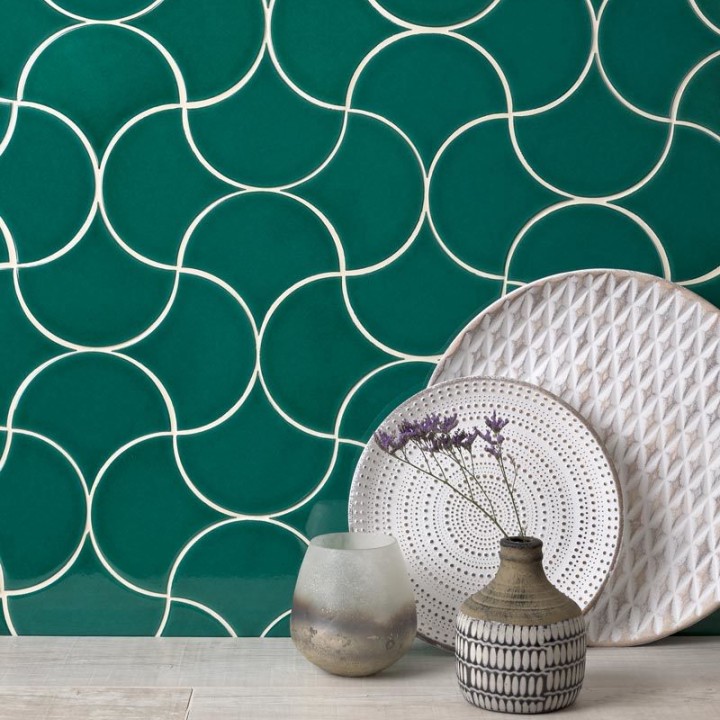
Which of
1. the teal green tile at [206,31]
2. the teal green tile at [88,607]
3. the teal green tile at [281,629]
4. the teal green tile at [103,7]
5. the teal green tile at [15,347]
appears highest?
the teal green tile at [103,7]

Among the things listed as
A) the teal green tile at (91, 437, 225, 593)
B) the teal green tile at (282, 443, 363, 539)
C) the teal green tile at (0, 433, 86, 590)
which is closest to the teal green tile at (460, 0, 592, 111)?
the teal green tile at (282, 443, 363, 539)

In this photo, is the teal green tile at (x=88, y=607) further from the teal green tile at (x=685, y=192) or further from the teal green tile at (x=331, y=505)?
the teal green tile at (x=685, y=192)

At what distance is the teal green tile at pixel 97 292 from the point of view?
1092mm

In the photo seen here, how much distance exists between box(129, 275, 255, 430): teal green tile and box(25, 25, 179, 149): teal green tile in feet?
0.69

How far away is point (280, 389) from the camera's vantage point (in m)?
1.10

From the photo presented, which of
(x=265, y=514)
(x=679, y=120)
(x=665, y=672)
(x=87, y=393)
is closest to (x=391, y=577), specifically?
(x=265, y=514)

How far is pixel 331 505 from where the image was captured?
111cm

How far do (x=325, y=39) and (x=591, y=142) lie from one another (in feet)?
1.09

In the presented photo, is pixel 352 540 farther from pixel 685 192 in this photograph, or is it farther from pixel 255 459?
pixel 685 192

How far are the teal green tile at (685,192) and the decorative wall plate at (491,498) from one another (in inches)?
10.1

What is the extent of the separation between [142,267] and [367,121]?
0.31 m

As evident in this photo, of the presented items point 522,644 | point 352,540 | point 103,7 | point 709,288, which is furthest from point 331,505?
point 103,7

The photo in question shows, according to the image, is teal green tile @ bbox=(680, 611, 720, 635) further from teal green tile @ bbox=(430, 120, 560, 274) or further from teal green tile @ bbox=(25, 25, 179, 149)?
teal green tile @ bbox=(25, 25, 179, 149)

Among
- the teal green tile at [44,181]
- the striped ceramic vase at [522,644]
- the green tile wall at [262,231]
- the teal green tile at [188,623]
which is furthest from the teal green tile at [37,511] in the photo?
the striped ceramic vase at [522,644]
